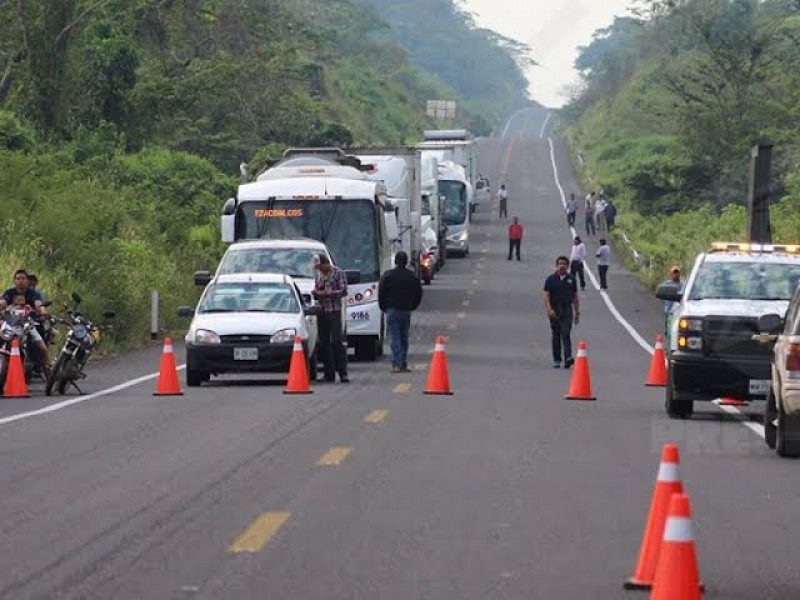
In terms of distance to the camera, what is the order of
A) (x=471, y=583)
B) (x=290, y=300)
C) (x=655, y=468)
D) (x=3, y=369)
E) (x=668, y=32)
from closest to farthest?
(x=471, y=583)
(x=655, y=468)
(x=3, y=369)
(x=290, y=300)
(x=668, y=32)

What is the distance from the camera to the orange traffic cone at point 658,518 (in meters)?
10.3

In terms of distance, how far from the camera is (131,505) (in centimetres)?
1424

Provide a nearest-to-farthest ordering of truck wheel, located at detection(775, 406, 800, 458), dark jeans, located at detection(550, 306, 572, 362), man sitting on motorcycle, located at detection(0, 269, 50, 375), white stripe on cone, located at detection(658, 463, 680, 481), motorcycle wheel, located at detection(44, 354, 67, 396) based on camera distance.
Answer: white stripe on cone, located at detection(658, 463, 680, 481), truck wheel, located at detection(775, 406, 800, 458), motorcycle wheel, located at detection(44, 354, 67, 396), man sitting on motorcycle, located at detection(0, 269, 50, 375), dark jeans, located at detection(550, 306, 572, 362)

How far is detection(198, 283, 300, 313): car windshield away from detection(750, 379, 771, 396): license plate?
8582mm

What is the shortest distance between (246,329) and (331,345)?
143cm

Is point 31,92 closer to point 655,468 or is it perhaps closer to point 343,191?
point 343,191

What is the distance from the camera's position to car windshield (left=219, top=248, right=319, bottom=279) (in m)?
32.6

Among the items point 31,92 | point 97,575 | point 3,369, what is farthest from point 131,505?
point 31,92

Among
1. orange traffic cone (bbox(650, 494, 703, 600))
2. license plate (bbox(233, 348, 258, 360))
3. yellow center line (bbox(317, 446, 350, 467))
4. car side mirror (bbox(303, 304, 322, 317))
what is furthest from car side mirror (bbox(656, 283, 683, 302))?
orange traffic cone (bbox(650, 494, 703, 600))

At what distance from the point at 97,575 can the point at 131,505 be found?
10.3 ft

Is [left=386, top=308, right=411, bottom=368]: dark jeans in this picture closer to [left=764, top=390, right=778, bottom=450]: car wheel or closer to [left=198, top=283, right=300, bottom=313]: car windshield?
[left=198, top=283, right=300, bottom=313]: car windshield

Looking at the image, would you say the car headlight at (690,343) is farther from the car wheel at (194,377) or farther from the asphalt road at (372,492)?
the car wheel at (194,377)

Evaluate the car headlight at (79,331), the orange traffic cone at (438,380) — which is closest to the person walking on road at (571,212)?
the orange traffic cone at (438,380)

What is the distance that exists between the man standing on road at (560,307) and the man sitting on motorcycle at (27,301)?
339 inches
